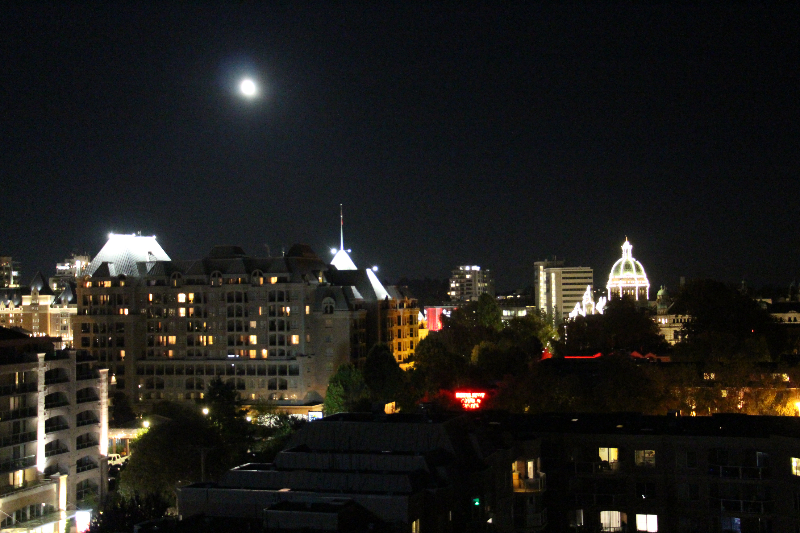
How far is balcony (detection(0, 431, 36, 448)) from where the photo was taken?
69.5m

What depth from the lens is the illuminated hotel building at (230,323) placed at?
12594 cm

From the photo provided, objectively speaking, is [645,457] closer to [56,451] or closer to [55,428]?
[56,451]

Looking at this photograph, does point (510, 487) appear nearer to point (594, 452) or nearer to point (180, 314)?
point (594, 452)

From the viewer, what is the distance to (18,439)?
233 ft

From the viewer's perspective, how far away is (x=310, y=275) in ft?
432

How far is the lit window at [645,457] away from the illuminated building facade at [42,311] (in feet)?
454

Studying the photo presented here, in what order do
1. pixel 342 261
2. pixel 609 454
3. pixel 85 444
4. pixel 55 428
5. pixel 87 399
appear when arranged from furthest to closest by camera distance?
pixel 342 261, pixel 87 399, pixel 85 444, pixel 55 428, pixel 609 454

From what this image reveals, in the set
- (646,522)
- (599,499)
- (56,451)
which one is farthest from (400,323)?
(646,522)

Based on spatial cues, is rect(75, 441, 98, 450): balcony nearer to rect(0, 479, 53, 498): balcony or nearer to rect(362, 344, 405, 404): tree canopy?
rect(0, 479, 53, 498): balcony

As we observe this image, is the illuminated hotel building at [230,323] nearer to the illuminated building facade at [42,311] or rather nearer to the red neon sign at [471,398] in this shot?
the red neon sign at [471,398]

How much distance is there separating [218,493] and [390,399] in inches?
2398

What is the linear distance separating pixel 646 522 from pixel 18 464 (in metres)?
46.3

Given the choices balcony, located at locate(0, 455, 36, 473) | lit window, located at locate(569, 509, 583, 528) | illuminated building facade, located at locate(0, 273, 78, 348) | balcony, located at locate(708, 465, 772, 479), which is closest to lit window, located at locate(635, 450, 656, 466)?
balcony, located at locate(708, 465, 772, 479)

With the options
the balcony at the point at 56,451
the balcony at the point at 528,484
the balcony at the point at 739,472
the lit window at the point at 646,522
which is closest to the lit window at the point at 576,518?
the lit window at the point at 646,522
